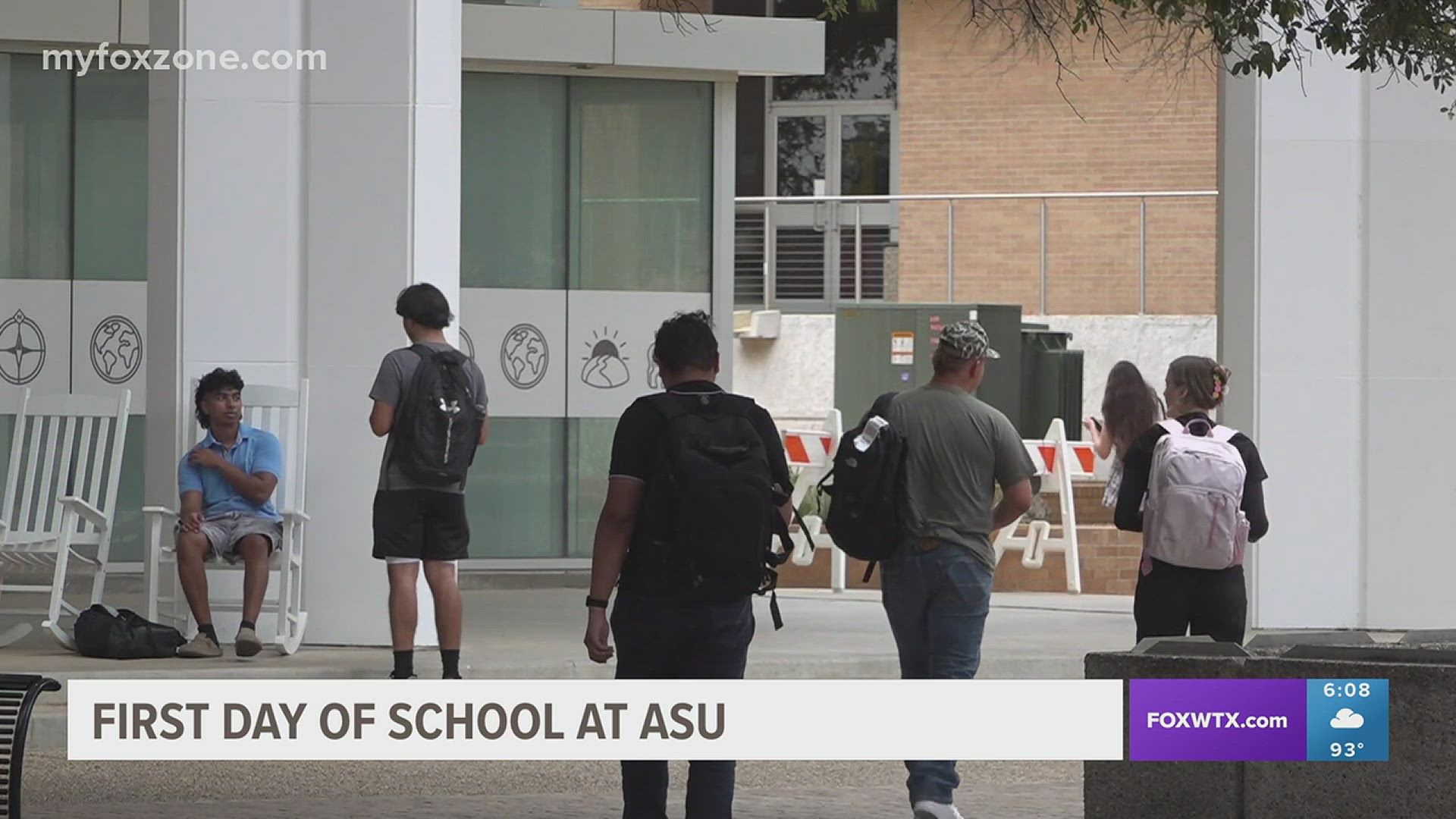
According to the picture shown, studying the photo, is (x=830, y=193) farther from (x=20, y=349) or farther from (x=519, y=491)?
(x=20, y=349)

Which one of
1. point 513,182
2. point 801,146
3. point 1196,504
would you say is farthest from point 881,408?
point 801,146

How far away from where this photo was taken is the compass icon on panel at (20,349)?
16672mm

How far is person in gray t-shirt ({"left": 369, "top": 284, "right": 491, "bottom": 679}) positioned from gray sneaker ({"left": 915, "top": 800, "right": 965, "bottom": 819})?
3396 millimetres

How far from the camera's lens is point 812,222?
95.6 ft

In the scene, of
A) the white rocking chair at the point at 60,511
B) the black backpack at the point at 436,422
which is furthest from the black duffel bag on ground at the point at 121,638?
the black backpack at the point at 436,422

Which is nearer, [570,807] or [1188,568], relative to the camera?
[1188,568]

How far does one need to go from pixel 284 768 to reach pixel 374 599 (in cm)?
293

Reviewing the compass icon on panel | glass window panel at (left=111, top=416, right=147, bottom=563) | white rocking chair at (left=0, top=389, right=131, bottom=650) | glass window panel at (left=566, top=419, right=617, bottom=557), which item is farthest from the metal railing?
Result: white rocking chair at (left=0, top=389, right=131, bottom=650)

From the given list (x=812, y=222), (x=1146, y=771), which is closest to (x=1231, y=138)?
(x=1146, y=771)

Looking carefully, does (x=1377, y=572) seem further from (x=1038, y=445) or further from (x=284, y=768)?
(x=284, y=768)

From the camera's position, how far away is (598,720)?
7.39m

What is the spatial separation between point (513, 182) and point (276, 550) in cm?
625

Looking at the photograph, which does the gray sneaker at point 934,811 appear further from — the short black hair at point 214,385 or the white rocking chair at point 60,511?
the white rocking chair at point 60,511

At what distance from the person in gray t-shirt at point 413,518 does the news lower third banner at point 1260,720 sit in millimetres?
4299
